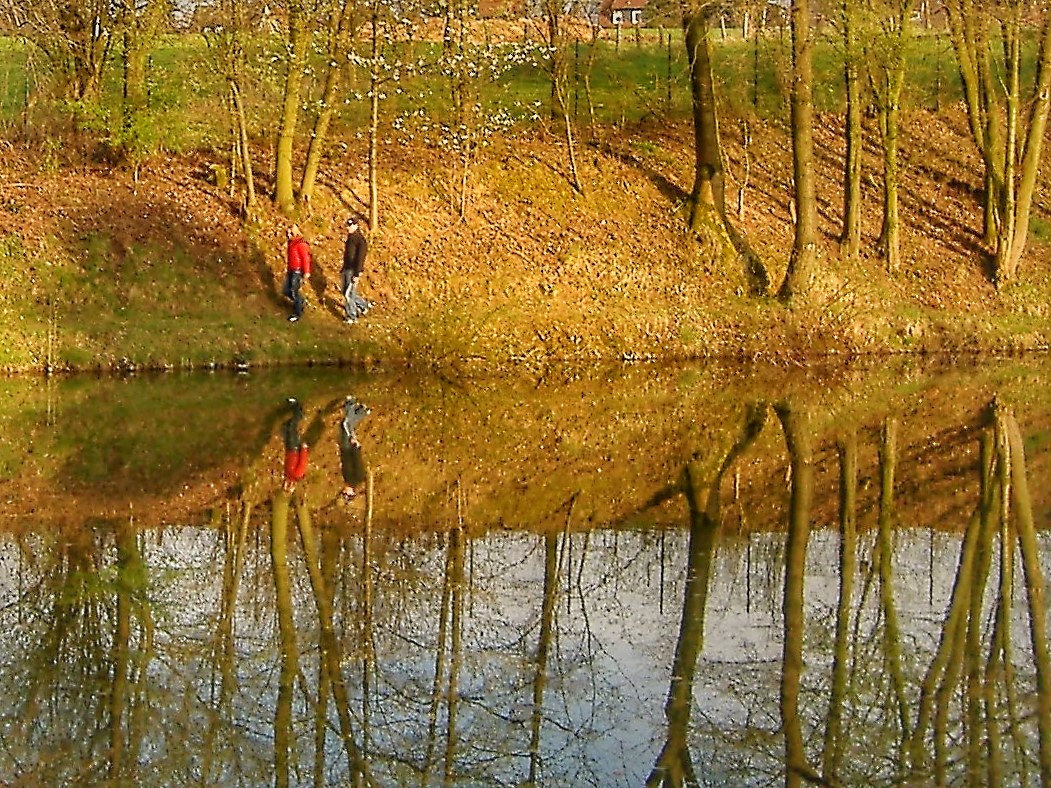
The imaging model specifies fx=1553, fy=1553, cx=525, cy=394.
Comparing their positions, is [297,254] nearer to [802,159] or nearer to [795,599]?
[802,159]

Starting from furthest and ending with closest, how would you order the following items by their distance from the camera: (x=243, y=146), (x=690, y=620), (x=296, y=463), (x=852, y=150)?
(x=852, y=150), (x=243, y=146), (x=296, y=463), (x=690, y=620)

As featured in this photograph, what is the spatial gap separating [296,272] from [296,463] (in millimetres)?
11879

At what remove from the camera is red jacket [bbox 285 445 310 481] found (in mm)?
16159

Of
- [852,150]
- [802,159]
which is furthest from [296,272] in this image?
[852,150]

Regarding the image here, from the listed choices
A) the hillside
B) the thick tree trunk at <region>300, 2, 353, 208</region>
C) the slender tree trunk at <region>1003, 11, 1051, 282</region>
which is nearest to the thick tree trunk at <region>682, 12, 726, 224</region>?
the hillside

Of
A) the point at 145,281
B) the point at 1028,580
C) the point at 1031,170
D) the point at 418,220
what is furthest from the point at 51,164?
the point at 1028,580

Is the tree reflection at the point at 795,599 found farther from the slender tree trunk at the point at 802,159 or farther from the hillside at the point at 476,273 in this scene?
the slender tree trunk at the point at 802,159

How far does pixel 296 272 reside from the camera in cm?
2841

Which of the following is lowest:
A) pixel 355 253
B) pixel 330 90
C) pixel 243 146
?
pixel 355 253

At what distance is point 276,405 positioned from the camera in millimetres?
22641

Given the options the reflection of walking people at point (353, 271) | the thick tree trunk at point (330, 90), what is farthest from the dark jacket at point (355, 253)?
the thick tree trunk at point (330, 90)

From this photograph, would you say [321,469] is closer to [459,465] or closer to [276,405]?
[459,465]

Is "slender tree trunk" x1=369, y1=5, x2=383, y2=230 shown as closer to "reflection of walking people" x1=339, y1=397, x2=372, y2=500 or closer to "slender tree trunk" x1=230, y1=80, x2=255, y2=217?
"slender tree trunk" x1=230, y1=80, x2=255, y2=217

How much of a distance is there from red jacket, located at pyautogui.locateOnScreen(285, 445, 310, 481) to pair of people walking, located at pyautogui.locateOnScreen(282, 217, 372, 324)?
401 inches
